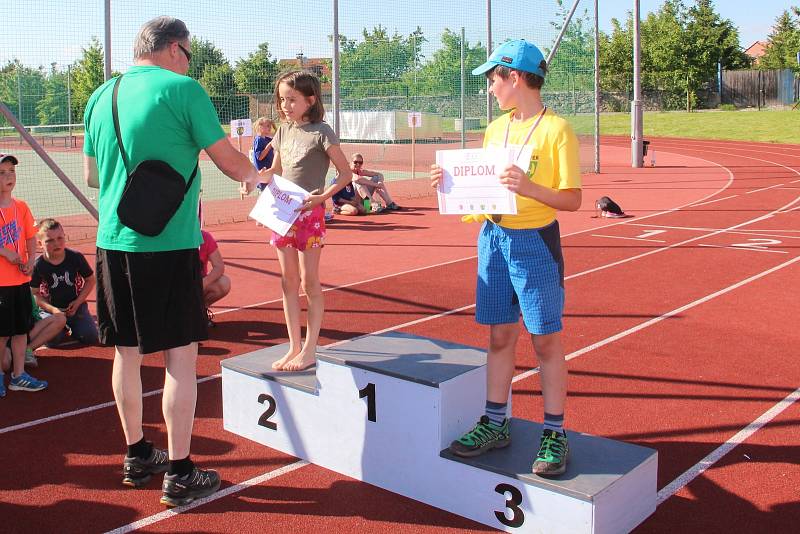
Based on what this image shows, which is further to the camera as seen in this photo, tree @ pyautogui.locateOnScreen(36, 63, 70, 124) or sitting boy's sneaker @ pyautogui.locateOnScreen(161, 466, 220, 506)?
tree @ pyautogui.locateOnScreen(36, 63, 70, 124)

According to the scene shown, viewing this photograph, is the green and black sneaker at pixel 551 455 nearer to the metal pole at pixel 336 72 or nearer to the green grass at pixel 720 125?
the metal pole at pixel 336 72

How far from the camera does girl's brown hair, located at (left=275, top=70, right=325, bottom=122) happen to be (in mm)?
5098

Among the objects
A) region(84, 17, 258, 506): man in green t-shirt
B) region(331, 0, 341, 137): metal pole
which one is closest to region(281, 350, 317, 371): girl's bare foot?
region(84, 17, 258, 506): man in green t-shirt

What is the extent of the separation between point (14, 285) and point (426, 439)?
352 cm

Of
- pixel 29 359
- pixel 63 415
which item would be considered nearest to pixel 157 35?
pixel 63 415

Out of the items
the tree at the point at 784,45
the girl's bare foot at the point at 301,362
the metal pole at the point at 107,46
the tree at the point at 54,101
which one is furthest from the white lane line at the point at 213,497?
the tree at the point at 784,45

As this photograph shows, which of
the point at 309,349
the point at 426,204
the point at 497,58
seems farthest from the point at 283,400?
the point at 426,204

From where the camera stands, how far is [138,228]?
390cm

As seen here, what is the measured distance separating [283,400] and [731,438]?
2528 millimetres

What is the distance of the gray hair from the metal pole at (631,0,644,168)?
2020 cm

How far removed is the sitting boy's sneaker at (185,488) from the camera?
4.14m

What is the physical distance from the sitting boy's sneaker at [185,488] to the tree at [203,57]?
10.4 metres

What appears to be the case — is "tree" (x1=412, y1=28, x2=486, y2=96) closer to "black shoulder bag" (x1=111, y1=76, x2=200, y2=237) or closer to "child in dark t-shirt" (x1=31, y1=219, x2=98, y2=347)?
"child in dark t-shirt" (x1=31, y1=219, x2=98, y2=347)

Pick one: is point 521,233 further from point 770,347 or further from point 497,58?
point 770,347
